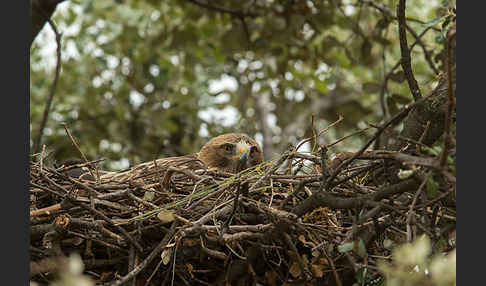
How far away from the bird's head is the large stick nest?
1917 mm

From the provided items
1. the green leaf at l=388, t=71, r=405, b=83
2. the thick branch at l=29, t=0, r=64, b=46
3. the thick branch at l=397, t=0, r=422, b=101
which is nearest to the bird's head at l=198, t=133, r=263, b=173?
the green leaf at l=388, t=71, r=405, b=83

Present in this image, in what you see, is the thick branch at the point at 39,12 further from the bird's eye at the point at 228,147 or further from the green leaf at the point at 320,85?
the green leaf at the point at 320,85

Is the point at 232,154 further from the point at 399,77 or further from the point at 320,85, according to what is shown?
the point at 399,77

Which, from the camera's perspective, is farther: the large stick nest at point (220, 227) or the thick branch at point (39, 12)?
the thick branch at point (39, 12)

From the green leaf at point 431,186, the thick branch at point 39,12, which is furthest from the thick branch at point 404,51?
the thick branch at point 39,12

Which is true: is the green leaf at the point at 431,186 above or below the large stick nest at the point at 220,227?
above

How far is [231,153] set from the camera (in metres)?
5.00

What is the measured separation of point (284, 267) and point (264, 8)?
3304mm

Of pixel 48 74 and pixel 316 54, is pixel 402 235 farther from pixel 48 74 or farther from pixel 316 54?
pixel 48 74

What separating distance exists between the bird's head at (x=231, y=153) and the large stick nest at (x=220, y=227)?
1.92 metres

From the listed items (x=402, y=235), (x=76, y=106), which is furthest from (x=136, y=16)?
(x=402, y=235)

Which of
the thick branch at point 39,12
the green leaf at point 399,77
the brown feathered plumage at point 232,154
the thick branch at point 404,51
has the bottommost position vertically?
the brown feathered plumage at point 232,154

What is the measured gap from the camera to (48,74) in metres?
7.51

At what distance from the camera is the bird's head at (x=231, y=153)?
4922 millimetres
